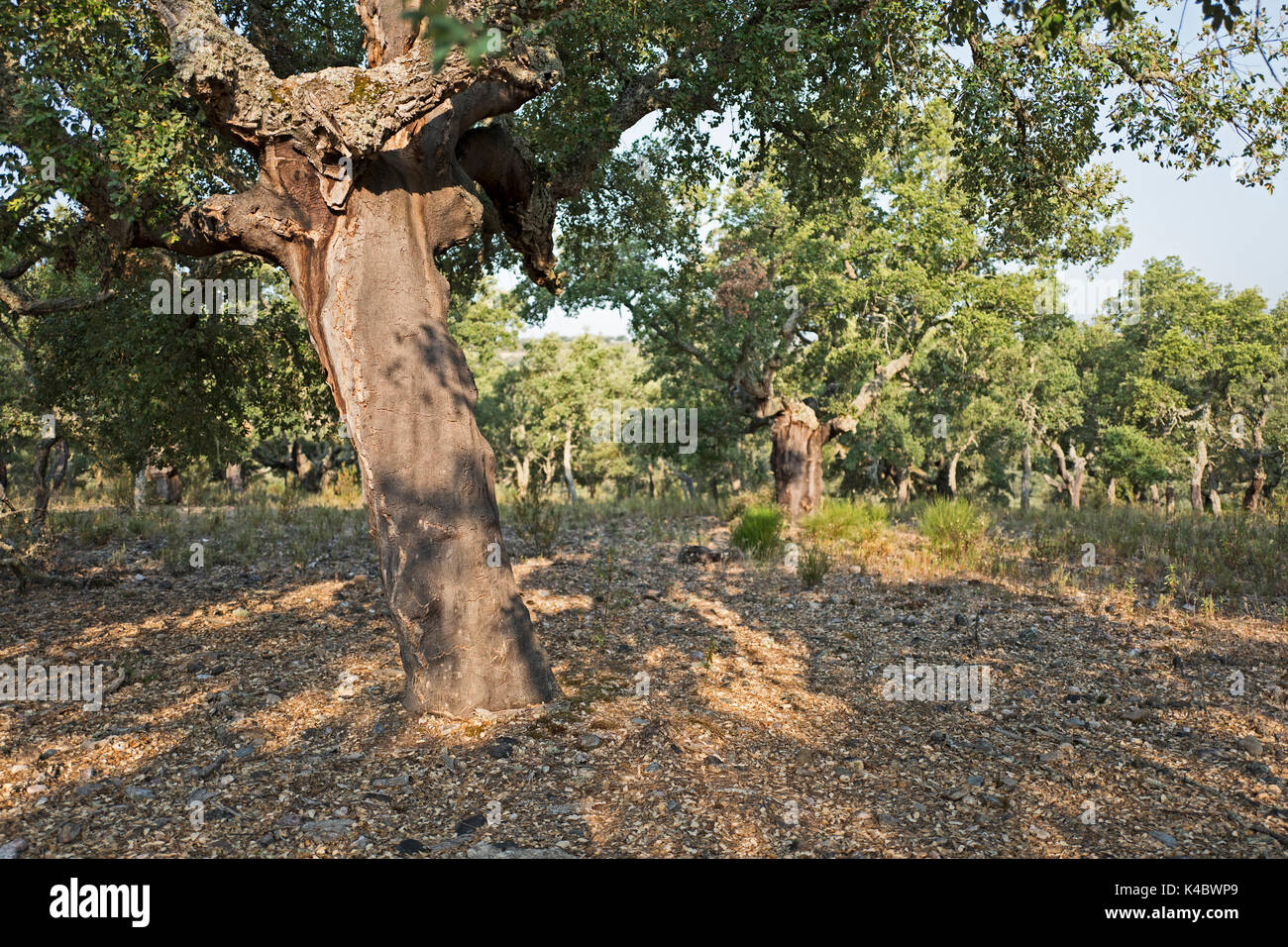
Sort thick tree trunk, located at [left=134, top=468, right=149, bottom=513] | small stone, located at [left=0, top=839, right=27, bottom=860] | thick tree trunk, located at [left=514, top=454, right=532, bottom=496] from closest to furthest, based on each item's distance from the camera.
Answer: small stone, located at [left=0, top=839, right=27, bottom=860] < thick tree trunk, located at [left=134, top=468, right=149, bottom=513] < thick tree trunk, located at [left=514, top=454, right=532, bottom=496]

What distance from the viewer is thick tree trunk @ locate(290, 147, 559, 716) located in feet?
17.6

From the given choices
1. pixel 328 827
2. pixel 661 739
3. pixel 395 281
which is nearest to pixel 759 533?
pixel 661 739

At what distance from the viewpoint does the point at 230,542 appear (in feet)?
39.3

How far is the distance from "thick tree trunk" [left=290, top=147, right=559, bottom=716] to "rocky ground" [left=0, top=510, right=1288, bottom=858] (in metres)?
0.44

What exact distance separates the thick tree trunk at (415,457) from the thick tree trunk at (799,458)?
481 inches

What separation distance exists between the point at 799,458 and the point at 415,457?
12820mm

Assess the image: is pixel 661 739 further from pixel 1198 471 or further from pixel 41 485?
pixel 1198 471

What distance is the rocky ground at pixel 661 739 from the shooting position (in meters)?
4.23

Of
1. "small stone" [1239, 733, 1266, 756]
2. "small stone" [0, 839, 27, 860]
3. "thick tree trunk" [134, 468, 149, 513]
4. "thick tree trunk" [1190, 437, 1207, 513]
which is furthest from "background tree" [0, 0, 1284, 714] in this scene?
"thick tree trunk" [1190, 437, 1207, 513]

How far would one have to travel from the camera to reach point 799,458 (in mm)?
17297

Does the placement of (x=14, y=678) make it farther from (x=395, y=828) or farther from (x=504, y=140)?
(x=504, y=140)

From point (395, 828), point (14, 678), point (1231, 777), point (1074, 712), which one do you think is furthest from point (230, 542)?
point (1231, 777)

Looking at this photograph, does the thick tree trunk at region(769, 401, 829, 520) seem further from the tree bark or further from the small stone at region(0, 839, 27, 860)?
the small stone at region(0, 839, 27, 860)

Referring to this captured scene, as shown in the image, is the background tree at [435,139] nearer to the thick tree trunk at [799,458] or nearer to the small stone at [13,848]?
the small stone at [13,848]
